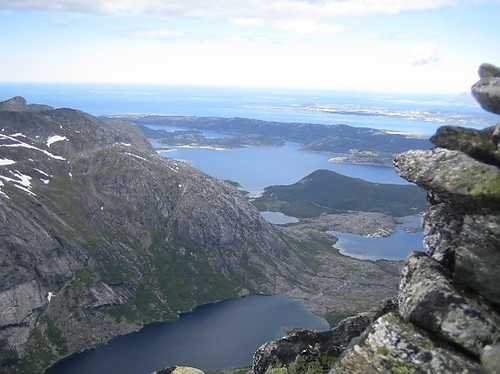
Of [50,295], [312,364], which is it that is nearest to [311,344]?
[312,364]

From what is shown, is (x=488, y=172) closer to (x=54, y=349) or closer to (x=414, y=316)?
(x=414, y=316)

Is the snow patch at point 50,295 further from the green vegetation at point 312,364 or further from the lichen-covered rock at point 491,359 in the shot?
the lichen-covered rock at point 491,359

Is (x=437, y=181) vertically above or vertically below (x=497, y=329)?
above

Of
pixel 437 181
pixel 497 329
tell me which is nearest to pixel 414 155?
pixel 437 181

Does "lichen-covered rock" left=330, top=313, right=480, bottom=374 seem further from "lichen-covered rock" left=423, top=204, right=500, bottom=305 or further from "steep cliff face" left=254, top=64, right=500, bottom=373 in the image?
"lichen-covered rock" left=423, top=204, right=500, bottom=305

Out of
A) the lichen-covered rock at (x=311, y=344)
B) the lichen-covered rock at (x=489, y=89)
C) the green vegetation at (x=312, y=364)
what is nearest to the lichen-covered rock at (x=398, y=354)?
the green vegetation at (x=312, y=364)

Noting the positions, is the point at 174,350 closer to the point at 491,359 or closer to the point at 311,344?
the point at 311,344

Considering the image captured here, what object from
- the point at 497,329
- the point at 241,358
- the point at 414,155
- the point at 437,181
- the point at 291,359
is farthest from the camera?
the point at 241,358
